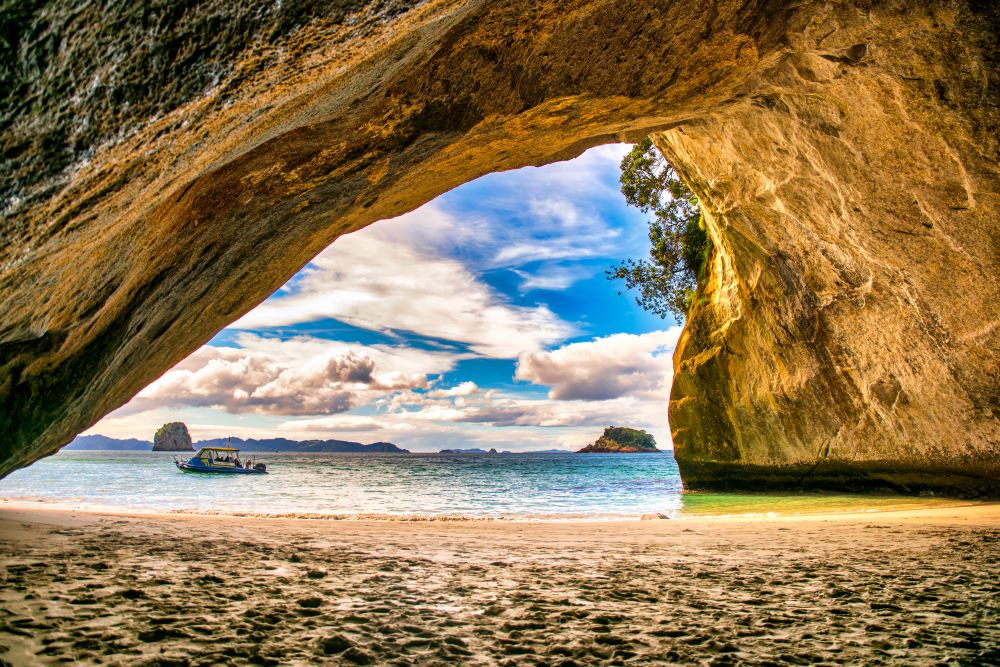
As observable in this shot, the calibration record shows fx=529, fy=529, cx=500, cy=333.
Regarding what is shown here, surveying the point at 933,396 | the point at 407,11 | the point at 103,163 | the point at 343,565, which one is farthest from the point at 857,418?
the point at 103,163

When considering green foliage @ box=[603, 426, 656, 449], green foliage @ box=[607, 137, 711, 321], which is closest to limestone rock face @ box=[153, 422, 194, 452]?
green foliage @ box=[603, 426, 656, 449]

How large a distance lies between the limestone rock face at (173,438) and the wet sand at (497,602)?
464ft

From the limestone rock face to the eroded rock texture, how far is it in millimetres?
139618

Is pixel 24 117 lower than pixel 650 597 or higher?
higher

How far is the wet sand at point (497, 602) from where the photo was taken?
76.0 inches

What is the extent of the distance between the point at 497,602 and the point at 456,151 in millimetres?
4541

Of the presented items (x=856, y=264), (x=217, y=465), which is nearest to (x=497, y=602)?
(x=856, y=264)

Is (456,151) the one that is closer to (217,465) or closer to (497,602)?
(497,602)

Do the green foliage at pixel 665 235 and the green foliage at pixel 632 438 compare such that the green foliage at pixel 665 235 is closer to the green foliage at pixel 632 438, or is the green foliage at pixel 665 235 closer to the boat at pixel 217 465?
the boat at pixel 217 465

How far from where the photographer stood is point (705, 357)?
14.8m

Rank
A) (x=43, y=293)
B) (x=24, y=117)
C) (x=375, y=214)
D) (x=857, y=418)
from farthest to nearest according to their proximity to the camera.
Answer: (x=857, y=418), (x=375, y=214), (x=43, y=293), (x=24, y=117)

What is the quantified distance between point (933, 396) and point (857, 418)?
2272 millimetres

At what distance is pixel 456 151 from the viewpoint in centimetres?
572

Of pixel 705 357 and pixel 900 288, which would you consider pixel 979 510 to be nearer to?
pixel 900 288
